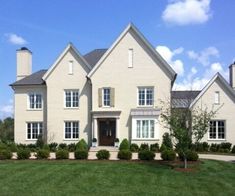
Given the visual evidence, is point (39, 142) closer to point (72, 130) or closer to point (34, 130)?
point (34, 130)

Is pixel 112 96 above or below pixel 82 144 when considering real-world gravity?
above

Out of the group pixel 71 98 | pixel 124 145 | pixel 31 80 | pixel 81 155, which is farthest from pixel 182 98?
pixel 81 155

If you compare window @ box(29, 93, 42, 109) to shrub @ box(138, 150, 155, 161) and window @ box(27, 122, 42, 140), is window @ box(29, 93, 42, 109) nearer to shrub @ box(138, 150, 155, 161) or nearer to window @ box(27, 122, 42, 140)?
window @ box(27, 122, 42, 140)

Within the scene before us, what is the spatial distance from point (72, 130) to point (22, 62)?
9.79 meters

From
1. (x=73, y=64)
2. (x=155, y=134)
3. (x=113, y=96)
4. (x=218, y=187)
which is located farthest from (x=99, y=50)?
(x=218, y=187)

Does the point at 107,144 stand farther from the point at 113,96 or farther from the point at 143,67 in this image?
the point at 143,67

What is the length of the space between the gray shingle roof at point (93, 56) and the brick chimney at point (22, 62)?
6067mm

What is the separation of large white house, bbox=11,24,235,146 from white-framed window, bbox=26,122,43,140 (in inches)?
5.1

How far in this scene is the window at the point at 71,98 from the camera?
130ft

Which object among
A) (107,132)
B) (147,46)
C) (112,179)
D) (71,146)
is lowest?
(112,179)

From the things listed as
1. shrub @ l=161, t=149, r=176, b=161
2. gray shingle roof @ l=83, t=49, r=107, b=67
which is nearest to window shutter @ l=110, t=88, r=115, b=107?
gray shingle roof @ l=83, t=49, r=107, b=67

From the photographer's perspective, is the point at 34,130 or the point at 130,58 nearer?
the point at 130,58

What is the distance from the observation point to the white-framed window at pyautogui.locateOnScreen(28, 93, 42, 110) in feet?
136

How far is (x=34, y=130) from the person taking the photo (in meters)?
41.3
